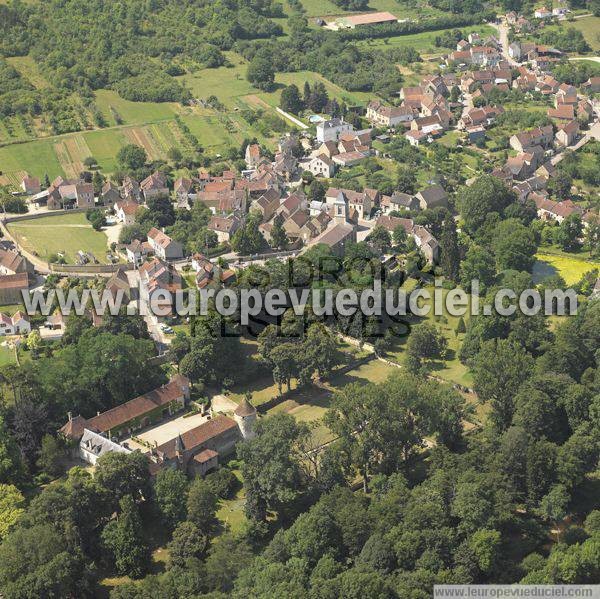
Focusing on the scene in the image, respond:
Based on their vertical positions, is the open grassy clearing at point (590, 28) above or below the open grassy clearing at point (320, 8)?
below

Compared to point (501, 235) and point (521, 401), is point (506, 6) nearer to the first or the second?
point (501, 235)

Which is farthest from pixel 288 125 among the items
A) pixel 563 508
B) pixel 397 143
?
pixel 563 508

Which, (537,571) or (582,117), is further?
(582,117)

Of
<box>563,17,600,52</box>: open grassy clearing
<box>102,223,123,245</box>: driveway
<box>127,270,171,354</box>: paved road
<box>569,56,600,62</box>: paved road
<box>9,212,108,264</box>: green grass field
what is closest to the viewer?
<box>127,270,171,354</box>: paved road

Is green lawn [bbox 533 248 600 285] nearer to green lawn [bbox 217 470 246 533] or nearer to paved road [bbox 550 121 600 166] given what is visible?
paved road [bbox 550 121 600 166]

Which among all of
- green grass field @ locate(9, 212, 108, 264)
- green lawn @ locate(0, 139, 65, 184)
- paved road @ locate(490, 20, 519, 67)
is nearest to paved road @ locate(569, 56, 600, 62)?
paved road @ locate(490, 20, 519, 67)

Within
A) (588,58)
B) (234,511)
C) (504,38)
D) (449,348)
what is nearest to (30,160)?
(449,348)

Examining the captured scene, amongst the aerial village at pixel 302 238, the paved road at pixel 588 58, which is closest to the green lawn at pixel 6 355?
the aerial village at pixel 302 238

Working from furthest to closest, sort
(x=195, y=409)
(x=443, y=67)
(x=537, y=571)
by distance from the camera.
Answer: (x=443, y=67), (x=195, y=409), (x=537, y=571)

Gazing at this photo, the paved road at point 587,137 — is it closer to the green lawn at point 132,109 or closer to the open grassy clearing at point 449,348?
the open grassy clearing at point 449,348
